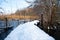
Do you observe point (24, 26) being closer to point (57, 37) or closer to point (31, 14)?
point (31, 14)

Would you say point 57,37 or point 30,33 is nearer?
point 30,33

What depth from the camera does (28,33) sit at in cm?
339

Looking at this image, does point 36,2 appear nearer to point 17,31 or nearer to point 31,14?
point 31,14

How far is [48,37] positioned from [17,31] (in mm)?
482

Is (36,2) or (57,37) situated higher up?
(36,2)

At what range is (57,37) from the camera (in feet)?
11.9

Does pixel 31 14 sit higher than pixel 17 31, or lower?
higher

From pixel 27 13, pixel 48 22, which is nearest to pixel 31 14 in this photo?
pixel 27 13

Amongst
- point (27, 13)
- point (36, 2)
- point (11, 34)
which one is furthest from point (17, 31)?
point (36, 2)

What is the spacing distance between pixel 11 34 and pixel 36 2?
2.08ft

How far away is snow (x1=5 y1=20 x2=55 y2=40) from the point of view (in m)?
3.35

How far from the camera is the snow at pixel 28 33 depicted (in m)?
3.35

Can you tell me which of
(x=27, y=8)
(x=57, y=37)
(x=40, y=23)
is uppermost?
(x=27, y=8)

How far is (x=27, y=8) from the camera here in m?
3.51
